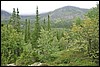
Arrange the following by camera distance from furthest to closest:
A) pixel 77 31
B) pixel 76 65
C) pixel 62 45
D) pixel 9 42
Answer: pixel 62 45 < pixel 9 42 < pixel 77 31 < pixel 76 65

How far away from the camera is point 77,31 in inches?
1502

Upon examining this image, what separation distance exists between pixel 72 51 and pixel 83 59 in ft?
15.9

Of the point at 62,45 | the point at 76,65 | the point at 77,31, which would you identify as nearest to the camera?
the point at 76,65

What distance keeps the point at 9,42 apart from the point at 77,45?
1551cm

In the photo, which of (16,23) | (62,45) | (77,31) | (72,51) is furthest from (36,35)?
(77,31)

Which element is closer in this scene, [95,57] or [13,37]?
[95,57]

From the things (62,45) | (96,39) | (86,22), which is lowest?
(62,45)

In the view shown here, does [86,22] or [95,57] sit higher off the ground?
[86,22]

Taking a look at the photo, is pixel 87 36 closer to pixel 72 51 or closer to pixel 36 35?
pixel 72 51

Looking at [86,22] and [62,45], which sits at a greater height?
[86,22]

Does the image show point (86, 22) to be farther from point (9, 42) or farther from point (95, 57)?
point (9, 42)

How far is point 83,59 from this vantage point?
3856 centimetres

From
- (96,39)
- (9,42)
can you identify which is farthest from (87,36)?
(9,42)

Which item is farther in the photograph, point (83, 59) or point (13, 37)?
point (13, 37)
